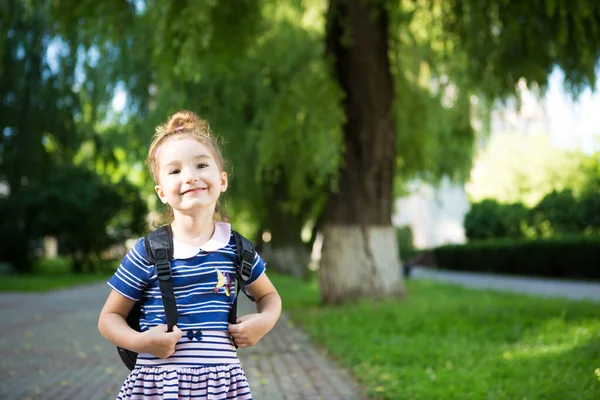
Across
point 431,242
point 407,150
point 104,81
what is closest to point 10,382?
point 407,150

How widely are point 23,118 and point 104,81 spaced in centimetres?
1099

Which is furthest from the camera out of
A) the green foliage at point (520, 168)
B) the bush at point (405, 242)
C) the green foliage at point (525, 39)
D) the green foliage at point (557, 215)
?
the green foliage at point (520, 168)

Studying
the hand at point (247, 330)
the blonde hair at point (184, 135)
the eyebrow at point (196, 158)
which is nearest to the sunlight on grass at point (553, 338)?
the hand at point (247, 330)

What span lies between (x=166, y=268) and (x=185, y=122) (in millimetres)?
579

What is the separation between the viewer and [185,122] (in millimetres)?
3068

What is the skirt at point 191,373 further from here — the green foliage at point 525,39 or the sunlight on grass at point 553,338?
the green foliage at point 525,39

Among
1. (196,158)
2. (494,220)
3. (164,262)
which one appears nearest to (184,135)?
(196,158)

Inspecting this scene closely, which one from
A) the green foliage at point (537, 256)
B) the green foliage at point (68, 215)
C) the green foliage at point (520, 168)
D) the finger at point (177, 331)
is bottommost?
the green foliage at point (537, 256)

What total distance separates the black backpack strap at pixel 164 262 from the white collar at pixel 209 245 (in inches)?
1.1

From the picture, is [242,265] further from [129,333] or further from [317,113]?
[317,113]

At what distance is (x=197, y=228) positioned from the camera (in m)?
2.95

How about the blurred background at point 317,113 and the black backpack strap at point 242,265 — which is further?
the blurred background at point 317,113

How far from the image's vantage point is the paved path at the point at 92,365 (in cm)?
665

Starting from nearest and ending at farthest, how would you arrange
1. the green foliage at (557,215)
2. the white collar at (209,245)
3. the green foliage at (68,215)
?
the white collar at (209,245) < the green foliage at (557,215) < the green foliage at (68,215)
